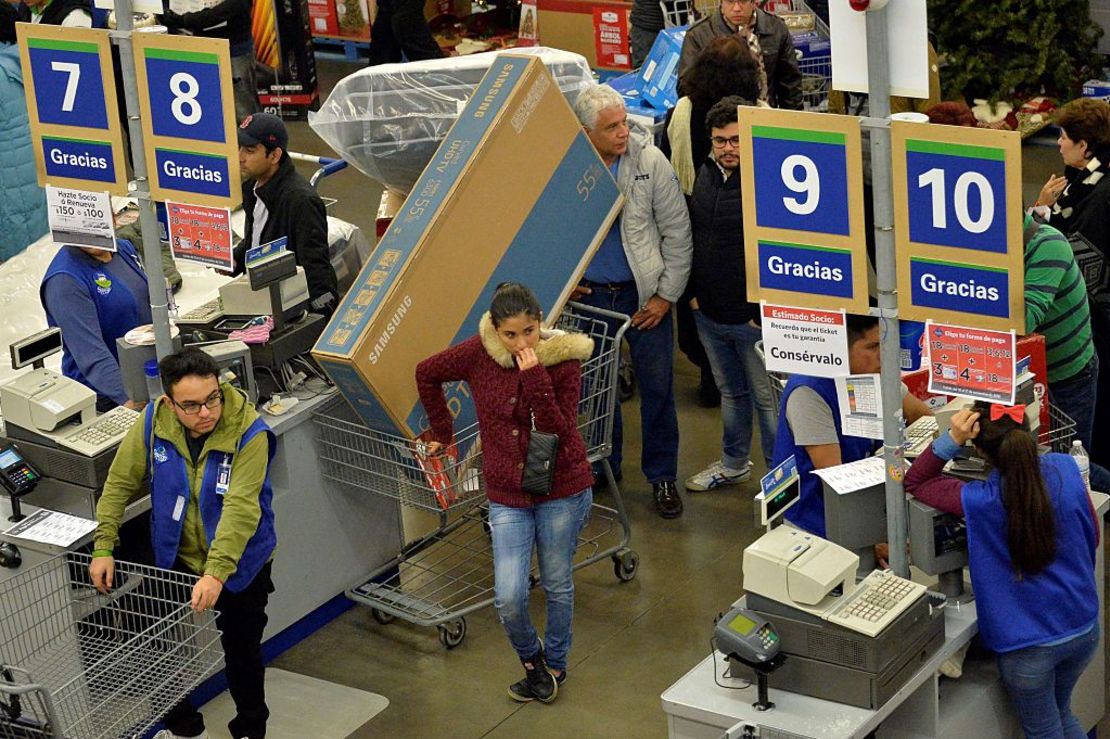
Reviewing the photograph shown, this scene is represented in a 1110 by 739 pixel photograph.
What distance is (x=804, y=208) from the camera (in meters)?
4.18

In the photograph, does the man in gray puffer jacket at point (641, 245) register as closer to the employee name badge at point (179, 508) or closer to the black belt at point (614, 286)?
the black belt at point (614, 286)

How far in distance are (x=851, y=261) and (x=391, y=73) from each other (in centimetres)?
357

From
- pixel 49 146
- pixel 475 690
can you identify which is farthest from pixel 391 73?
pixel 475 690

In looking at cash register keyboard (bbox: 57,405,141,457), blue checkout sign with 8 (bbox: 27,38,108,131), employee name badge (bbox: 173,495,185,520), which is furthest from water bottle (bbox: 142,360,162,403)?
blue checkout sign with 8 (bbox: 27,38,108,131)

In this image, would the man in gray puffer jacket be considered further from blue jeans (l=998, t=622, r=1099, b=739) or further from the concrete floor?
blue jeans (l=998, t=622, r=1099, b=739)

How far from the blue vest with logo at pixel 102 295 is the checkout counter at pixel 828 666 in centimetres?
282

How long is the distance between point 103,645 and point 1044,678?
293cm

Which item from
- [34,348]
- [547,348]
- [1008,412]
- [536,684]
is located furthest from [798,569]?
[34,348]

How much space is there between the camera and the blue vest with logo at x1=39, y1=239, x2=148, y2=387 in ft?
19.3

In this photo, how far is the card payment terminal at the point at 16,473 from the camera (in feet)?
17.6

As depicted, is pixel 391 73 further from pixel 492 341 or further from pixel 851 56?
pixel 851 56

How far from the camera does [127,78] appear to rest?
16.5 feet

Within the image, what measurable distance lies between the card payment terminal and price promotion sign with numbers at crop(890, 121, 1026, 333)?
2987 millimetres

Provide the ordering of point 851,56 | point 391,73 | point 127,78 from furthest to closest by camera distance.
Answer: point 391,73 → point 127,78 → point 851,56
